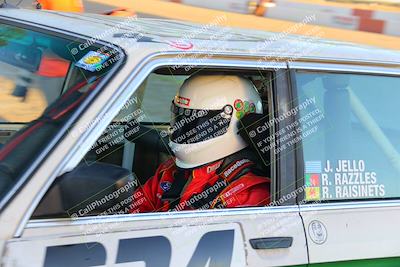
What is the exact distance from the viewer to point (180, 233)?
2.00 m

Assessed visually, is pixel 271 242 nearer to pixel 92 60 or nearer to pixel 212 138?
pixel 212 138

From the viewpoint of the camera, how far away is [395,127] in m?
2.65

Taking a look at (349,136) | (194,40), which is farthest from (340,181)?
(194,40)

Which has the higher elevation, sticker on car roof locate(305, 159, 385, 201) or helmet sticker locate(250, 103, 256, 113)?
helmet sticker locate(250, 103, 256, 113)

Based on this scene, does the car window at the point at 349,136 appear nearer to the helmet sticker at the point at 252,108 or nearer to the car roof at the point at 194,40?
the car roof at the point at 194,40

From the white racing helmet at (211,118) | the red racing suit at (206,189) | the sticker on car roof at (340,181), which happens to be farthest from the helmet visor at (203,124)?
the sticker on car roof at (340,181)

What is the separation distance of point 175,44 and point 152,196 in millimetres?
831

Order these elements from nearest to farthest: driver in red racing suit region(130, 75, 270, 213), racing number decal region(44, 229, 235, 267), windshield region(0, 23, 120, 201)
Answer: racing number decal region(44, 229, 235, 267) → windshield region(0, 23, 120, 201) → driver in red racing suit region(130, 75, 270, 213)

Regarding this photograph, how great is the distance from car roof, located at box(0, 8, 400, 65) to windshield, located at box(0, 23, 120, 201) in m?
0.07

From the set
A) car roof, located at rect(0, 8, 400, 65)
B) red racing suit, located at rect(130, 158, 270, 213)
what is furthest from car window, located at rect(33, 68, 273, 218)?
car roof, located at rect(0, 8, 400, 65)

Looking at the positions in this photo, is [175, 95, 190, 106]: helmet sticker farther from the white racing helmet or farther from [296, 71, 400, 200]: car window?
[296, 71, 400, 200]: car window

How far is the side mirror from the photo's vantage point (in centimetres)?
182

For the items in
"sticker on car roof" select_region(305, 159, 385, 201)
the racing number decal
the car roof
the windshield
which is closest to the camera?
the racing number decal

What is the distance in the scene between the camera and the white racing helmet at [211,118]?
2496mm
